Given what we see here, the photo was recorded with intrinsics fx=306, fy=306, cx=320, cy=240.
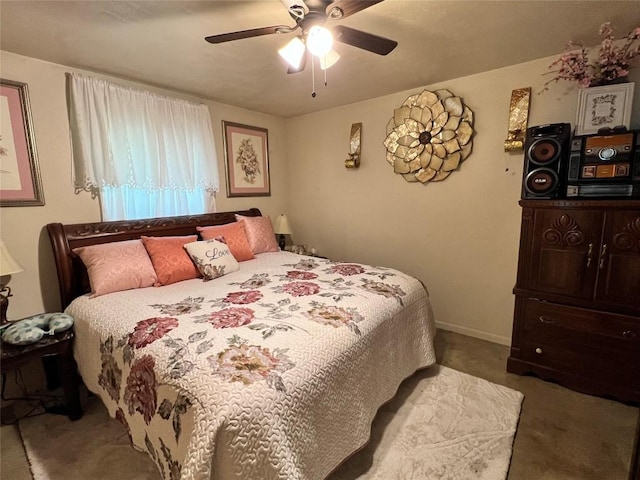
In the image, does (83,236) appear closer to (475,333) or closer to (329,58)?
(329,58)

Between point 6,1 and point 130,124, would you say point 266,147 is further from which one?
point 6,1

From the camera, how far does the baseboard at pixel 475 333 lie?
2773 millimetres

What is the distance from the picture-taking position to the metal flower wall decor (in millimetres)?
2725

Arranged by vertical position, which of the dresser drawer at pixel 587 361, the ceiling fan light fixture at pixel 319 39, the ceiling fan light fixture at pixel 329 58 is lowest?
the dresser drawer at pixel 587 361

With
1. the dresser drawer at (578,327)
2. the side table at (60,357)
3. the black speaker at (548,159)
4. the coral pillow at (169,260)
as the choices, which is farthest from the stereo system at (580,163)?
the side table at (60,357)

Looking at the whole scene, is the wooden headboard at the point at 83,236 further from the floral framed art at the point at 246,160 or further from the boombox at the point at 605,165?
the boombox at the point at 605,165

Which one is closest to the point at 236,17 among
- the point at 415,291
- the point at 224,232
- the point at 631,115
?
the point at 224,232

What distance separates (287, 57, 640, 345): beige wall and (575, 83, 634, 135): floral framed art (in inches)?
10.0

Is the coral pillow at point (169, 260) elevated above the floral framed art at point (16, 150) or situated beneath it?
situated beneath

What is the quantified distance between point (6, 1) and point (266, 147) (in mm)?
2470

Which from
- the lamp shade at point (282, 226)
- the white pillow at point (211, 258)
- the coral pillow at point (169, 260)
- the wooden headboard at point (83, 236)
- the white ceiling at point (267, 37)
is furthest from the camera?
the lamp shade at point (282, 226)

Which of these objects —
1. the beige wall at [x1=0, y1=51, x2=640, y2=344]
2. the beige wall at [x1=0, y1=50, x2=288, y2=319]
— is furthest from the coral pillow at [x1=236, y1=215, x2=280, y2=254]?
the beige wall at [x1=0, y1=50, x2=288, y2=319]

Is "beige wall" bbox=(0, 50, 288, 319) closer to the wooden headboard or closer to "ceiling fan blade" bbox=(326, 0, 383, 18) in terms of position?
the wooden headboard

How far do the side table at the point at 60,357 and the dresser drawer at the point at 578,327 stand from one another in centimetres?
305
